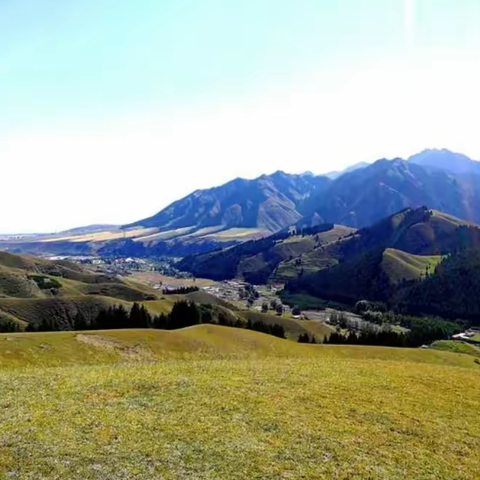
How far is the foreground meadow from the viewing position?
2056cm

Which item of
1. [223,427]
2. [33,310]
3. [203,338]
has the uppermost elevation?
[223,427]

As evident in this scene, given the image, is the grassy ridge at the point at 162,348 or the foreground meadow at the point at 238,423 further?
the grassy ridge at the point at 162,348

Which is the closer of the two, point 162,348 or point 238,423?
point 238,423

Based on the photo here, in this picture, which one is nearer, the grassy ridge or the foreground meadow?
the foreground meadow

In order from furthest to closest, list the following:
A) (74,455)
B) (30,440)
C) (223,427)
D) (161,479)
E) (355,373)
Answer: (355,373), (223,427), (30,440), (74,455), (161,479)

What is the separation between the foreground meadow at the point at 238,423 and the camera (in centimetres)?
2056

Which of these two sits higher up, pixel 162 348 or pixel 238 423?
pixel 238 423

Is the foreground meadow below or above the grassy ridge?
above

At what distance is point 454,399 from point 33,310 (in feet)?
578

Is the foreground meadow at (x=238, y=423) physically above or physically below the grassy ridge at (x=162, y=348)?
above

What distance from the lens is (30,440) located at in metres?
22.2

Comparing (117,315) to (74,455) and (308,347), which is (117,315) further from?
(74,455)

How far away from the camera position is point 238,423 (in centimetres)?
2634

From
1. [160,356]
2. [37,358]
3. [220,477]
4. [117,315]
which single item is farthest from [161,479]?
[117,315]
